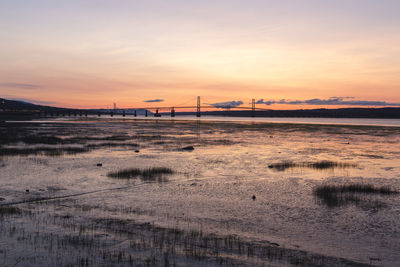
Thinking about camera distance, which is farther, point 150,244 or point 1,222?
point 1,222

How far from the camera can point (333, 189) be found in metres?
17.2

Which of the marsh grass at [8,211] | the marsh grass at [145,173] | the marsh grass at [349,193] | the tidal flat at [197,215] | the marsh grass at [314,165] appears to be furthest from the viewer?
the marsh grass at [314,165]

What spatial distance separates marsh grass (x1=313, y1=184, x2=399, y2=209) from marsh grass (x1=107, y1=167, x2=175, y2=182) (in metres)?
8.56

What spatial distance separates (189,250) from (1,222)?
21.3 feet

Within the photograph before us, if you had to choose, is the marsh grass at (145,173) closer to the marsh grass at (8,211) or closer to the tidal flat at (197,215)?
the tidal flat at (197,215)

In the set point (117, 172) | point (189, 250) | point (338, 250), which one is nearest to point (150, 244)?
point (189, 250)

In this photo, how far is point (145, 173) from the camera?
21000 millimetres

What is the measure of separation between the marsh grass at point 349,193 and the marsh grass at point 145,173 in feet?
Answer: 28.1

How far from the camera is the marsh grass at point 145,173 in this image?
1965 cm

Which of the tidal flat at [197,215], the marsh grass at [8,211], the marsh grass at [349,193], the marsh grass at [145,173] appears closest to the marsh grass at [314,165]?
the tidal flat at [197,215]

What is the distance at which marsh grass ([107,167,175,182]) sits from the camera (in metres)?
19.7

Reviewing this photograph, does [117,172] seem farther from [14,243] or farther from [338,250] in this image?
[338,250]

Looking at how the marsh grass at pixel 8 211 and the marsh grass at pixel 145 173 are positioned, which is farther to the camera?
the marsh grass at pixel 145 173

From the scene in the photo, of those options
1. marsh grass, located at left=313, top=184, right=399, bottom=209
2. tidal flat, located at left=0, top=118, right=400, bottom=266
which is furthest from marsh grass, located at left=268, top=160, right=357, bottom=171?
marsh grass, located at left=313, top=184, right=399, bottom=209
